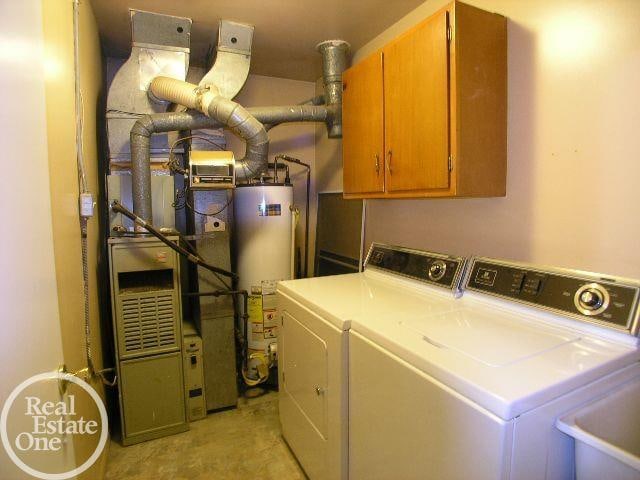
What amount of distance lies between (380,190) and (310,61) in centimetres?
159

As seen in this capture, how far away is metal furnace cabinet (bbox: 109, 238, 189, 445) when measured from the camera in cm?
216

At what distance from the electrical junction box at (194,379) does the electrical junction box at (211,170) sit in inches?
40.1

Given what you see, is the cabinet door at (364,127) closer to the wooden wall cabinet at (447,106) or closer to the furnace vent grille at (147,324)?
the wooden wall cabinet at (447,106)

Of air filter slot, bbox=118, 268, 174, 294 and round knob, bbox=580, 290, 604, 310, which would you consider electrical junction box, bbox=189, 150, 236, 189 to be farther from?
round knob, bbox=580, 290, 604, 310

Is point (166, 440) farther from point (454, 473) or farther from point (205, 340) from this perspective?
point (454, 473)

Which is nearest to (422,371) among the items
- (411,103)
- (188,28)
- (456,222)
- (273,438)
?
(456,222)

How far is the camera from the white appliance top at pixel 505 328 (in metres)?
0.93

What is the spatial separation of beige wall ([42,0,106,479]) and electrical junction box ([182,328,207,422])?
517 mm

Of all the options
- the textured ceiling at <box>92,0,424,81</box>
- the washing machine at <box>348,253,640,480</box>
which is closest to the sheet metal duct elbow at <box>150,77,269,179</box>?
the textured ceiling at <box>92,0,424,81</box>

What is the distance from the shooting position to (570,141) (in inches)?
Answer: 54.9

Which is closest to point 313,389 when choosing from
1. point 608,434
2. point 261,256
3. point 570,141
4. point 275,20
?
point 608,434

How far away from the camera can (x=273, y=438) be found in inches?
89.0

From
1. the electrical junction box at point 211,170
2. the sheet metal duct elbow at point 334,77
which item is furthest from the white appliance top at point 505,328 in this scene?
the sheet metal duct elbow at point 334,77

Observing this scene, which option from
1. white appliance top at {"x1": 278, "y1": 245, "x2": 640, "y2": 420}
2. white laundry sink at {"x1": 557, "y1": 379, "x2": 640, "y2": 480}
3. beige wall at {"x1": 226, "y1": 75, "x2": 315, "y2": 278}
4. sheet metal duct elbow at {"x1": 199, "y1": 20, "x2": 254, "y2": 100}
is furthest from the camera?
beige wall at {"x1": 226, "y1": 75, "x2": 315, "y2": 278}
